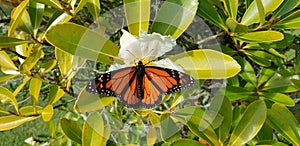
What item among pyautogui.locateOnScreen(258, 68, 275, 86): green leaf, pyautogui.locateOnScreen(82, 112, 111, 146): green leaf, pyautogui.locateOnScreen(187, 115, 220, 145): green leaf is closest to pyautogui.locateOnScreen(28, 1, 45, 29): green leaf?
pyautogui.locateOnScreen(82, 112, 111, 146): green leaf

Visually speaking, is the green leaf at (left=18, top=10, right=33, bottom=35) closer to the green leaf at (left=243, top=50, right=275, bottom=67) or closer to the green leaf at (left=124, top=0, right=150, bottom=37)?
the green leaf at (left=124, top=0, right=150, bottom=37)

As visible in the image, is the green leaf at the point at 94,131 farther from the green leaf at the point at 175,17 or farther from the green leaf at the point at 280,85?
the green leaf at the point at 280,85

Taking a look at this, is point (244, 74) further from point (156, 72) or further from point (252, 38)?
point (156, 72)

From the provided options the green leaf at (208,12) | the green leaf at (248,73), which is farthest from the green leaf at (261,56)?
the green leaf at (208,12)

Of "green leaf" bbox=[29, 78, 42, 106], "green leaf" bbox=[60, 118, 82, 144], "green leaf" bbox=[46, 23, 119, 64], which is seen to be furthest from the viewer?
"green leaf" bbox=[29, 78, 42, 106]

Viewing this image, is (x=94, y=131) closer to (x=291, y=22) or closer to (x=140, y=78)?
(x=140, y=78)

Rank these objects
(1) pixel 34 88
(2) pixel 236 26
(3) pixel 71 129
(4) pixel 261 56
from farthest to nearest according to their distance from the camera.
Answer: (4) pixel 261 56
(1) pixel 34 88
(3) pixel 71 129
(2) pixel 236 26

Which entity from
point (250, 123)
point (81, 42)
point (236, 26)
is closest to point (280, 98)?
point (250, 123)
